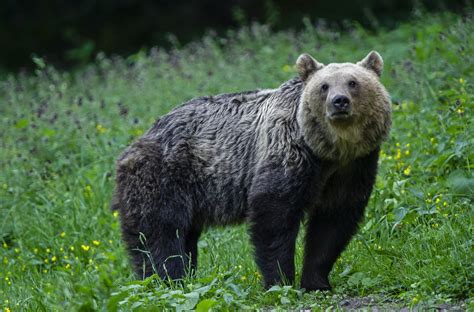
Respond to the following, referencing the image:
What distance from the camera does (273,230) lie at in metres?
6.39

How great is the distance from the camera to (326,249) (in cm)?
661

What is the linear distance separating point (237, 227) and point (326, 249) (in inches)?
68.6

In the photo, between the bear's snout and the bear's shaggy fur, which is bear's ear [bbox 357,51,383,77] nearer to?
the bear's shaggy fur

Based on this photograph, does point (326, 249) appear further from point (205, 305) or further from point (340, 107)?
point (205, 305)

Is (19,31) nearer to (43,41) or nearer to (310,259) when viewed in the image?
(43,41)

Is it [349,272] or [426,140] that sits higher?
[426,140]

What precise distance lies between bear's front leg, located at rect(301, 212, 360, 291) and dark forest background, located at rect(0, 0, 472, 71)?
404 inches

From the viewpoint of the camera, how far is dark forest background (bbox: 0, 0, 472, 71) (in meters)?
17.4

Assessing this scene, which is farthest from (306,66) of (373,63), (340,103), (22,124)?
(22,124)

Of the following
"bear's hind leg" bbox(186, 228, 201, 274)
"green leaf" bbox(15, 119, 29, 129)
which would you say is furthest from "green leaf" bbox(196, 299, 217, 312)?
"green leaf" bbox(15, 119, 29, 129)

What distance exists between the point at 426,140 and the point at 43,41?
1244 cm

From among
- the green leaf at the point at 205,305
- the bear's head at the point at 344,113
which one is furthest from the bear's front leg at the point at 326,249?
the green leaf at the point at 205,305

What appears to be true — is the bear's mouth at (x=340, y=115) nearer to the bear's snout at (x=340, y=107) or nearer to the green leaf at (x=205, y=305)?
the bear's snout at (x=340, y=107)

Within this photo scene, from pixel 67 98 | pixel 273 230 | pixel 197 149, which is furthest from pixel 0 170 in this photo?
pixel 273 230
